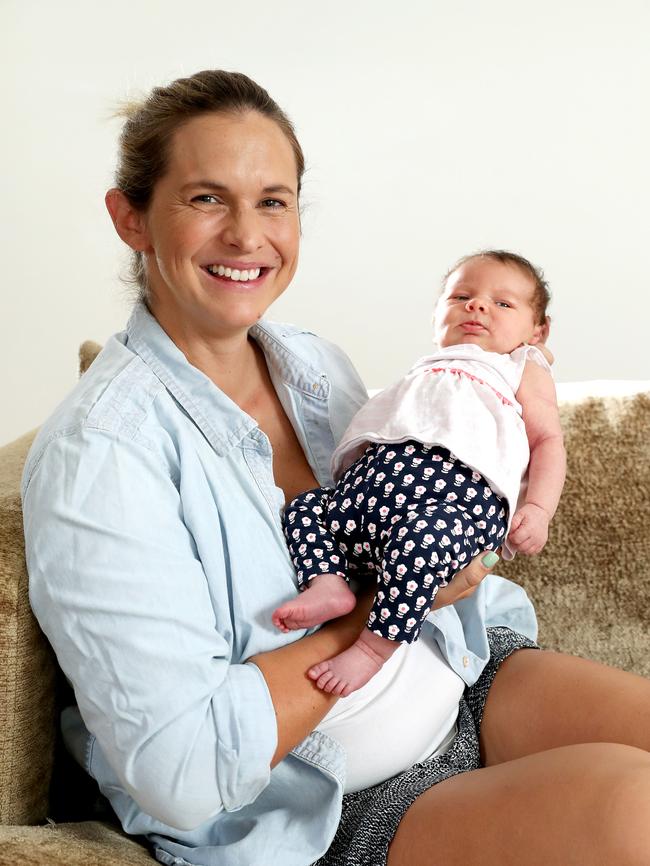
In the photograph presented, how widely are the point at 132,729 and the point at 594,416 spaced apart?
1.33m

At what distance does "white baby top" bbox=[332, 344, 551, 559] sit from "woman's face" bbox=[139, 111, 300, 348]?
0.29m

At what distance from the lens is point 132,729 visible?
4.19 feet

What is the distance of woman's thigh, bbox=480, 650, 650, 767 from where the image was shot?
163cm

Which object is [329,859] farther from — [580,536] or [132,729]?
[580,536]

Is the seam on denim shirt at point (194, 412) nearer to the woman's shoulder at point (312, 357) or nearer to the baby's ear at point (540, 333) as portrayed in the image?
the woman's shoulder at point (312, 357)

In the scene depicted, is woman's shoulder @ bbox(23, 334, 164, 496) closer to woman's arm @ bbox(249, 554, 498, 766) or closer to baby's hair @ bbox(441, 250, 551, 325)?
woman's arm @ bbox(249, 554, 498, 766)

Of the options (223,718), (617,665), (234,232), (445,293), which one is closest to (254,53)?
(445,293)

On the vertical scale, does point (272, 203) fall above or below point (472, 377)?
above

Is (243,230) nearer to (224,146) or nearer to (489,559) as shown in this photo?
(224,146)

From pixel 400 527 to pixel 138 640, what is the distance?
437 millimetres

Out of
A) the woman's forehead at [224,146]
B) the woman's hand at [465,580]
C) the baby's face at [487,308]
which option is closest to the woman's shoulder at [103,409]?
the woman's forehead at [224,146]

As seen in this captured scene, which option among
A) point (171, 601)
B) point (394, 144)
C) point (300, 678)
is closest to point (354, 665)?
point (300, 678)

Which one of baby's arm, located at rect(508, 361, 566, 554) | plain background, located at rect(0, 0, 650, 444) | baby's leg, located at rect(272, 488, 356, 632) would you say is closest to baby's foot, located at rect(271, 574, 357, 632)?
baby's leg, located at rect(272, 488, 356, 632)

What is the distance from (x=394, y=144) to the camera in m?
3.36
